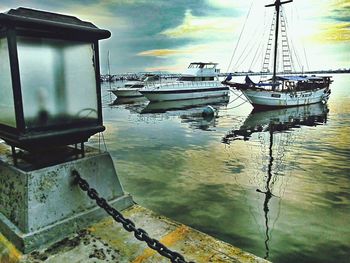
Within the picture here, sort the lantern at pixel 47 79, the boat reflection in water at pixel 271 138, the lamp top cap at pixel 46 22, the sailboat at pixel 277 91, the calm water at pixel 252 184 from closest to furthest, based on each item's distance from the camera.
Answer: the lamp top cap at pixel 46 22 → the lantern at pixel 47 79 → the calm water at pixel 252 184 → the boat reflection in water at pixel 271 138 → the sailboat at pixel 277 91

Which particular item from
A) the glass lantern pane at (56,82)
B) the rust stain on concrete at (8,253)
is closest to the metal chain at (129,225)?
the glass lantern pane at (56,82)

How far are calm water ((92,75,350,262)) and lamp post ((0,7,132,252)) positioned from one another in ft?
12.7

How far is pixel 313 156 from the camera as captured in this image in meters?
11.5

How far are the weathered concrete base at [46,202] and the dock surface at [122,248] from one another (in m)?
0.11

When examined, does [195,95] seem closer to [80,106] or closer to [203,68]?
[203,68]

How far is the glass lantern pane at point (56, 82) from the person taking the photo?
2475mm

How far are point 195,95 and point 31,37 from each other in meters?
34.8

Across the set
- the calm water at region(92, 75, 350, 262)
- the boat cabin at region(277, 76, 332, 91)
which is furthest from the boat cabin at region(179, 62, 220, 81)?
the calm water at region(92, 75, 350, 262)

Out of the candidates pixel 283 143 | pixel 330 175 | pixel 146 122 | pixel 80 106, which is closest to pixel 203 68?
pixel 146 122

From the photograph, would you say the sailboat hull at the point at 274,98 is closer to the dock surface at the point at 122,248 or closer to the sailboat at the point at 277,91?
the sailboat at the point at 277,91

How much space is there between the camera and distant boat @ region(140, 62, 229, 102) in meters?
32.8

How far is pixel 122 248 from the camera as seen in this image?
7.89ft

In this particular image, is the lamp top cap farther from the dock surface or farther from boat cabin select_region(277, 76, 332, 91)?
boat cabin select_region(277, 76, 332, 91)

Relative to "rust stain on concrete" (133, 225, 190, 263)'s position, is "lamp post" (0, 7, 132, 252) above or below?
above
